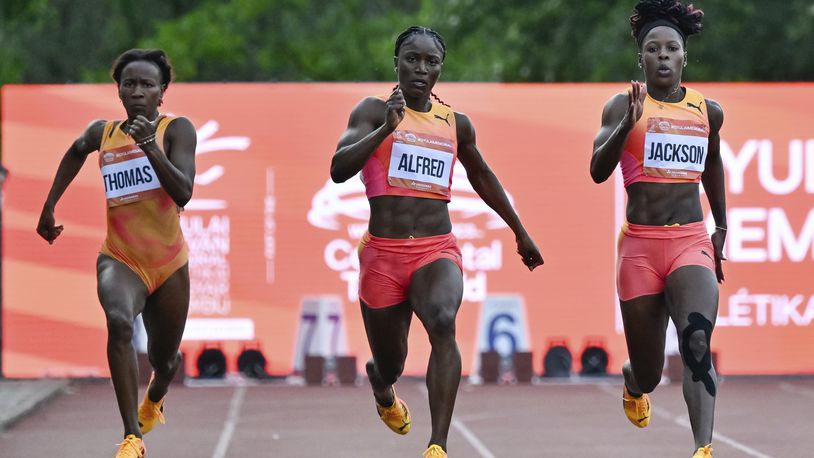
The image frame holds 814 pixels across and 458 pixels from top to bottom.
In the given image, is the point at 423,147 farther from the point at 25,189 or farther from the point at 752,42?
the point at 752,42

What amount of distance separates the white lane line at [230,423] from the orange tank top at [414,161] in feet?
11.0

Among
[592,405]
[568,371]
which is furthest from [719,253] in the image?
[568,371]

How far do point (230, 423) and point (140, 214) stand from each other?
480 cm

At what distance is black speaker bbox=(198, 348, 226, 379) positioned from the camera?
1661 cm

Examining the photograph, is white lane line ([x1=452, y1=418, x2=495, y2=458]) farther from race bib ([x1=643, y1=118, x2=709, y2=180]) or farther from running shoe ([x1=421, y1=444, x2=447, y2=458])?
race bib ([x1=643, y1=118, x2=709, y2=180])

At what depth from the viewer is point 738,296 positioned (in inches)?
669

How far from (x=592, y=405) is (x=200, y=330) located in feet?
14.0

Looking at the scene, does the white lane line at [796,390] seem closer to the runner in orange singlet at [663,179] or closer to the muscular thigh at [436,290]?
the runner in orange singlet at [663,179]

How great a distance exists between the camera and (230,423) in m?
13.3

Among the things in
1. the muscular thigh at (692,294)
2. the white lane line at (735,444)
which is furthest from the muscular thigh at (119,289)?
the white lane line at (735,444)

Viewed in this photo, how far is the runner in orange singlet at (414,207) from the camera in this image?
323 inches

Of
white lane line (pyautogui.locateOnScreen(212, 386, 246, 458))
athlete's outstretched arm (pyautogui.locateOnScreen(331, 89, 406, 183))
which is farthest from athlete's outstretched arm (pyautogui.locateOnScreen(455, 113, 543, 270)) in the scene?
white lane line (pyautogui.locateOnScreen(212, 386, 246, 458))

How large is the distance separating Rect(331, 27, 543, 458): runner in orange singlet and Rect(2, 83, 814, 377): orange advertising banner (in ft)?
26.8

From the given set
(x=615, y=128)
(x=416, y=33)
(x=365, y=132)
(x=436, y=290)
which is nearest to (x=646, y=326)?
(x=615, y=128)
